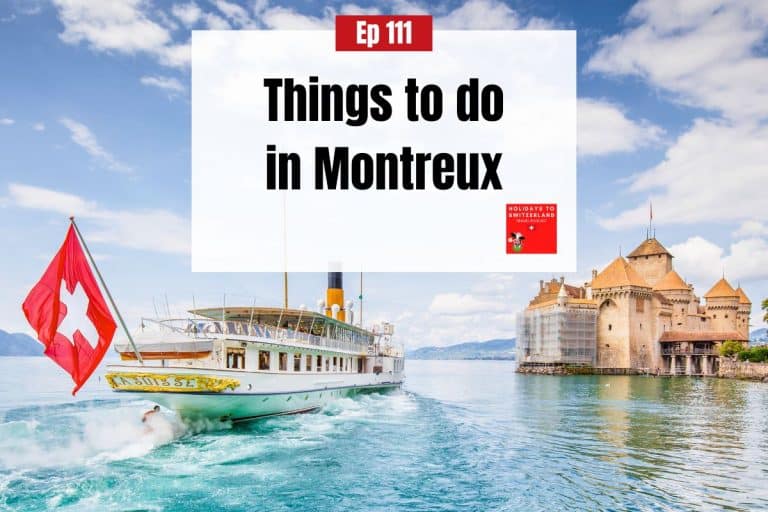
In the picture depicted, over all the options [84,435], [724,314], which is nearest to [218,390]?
[84,435]

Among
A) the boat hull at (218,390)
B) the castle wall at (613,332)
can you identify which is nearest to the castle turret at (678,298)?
the castle wall at (613,332)

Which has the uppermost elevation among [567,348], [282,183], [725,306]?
[282,183]

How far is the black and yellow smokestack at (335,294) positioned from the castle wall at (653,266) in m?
91.6

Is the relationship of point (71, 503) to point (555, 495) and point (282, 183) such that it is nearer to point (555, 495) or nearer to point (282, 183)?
point (282, 183)

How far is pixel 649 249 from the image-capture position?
402 feet

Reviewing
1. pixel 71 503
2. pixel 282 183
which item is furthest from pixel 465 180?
pixel 71 503

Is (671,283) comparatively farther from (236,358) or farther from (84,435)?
(84,435)

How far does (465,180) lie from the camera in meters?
20.2

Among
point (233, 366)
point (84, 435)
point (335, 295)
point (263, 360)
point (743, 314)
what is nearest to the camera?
point (84, 435)

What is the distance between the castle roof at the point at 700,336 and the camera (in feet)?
328

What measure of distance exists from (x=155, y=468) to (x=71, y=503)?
3.56 m

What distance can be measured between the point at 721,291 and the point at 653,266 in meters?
13.2

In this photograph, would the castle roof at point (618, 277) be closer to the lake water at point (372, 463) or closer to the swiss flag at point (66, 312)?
the lake water at point (372, 463)

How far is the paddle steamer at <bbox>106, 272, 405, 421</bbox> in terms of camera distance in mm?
22766
